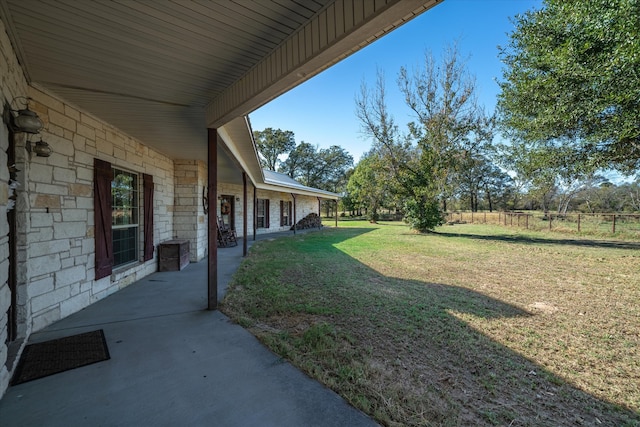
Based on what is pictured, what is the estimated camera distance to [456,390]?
2.19m

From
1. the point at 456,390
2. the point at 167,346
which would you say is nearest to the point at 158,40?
the point at 167,346

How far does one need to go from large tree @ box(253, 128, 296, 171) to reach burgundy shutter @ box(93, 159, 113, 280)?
33388 mm

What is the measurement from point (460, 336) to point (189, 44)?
152 inches

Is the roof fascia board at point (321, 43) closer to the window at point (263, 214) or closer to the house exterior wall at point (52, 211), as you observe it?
the house exterior wall at point (52, 211)

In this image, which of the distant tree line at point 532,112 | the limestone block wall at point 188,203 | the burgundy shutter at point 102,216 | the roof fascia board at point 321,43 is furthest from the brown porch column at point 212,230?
the distant tree line at point 532,112

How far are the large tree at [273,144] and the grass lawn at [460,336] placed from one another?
32816 mm

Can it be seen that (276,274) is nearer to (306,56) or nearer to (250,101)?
(250,101)

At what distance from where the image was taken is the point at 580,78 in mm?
7539

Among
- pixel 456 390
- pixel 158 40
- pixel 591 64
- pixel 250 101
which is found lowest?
pixel 456 390

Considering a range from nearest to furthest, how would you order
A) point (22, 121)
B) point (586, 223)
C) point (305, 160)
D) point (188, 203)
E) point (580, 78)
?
point (22, 121), point (188, 203), point (580, 78), point (586, 223), point (305, 160)

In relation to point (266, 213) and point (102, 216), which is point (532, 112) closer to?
point (266, 213)

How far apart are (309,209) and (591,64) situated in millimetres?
14047

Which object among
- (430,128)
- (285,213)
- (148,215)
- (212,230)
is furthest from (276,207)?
(212,230)

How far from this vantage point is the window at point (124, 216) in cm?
456
